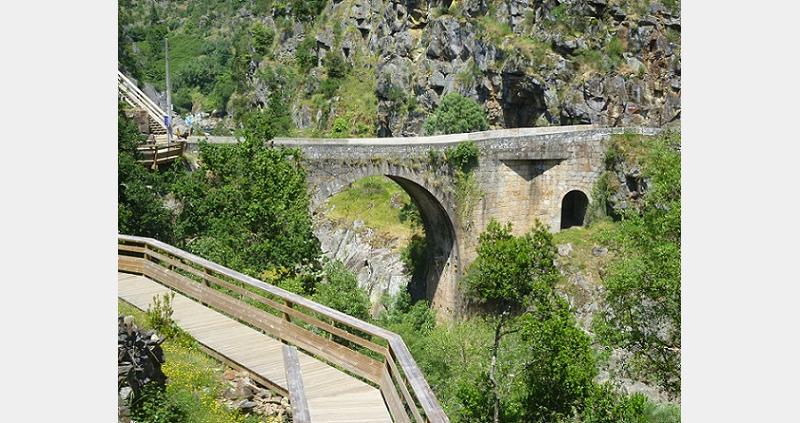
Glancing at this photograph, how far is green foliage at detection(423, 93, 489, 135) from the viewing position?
3294 centimetres

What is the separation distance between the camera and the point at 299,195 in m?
17.7

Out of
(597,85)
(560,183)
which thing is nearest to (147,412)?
(560,183)

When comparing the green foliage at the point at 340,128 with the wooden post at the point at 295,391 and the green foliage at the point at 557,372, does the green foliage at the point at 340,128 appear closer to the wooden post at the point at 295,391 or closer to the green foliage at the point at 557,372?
the green foliage at the point at 557,372

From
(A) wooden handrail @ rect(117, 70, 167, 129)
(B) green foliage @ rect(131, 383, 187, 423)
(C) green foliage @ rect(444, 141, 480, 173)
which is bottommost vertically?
(B) green foliage @ rect(131, 383, 187, 423)

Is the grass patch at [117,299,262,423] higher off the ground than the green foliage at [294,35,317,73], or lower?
lower

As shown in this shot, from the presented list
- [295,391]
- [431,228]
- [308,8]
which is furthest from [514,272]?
[308,8]

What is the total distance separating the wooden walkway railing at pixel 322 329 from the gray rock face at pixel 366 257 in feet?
57.8

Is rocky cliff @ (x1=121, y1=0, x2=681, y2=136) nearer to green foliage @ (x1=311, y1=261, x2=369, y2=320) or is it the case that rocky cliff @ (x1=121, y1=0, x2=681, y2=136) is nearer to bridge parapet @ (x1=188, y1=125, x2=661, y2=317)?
bridge parapet @ (x1=188, y1=125, x2=661, y2=317)

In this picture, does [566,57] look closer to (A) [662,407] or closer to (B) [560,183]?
(B) [560,183]

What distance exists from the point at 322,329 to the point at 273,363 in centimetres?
110

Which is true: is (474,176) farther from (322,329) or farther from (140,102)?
(322,329)

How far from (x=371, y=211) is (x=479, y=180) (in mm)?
10225

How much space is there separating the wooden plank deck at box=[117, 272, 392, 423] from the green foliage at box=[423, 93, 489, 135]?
24917mm


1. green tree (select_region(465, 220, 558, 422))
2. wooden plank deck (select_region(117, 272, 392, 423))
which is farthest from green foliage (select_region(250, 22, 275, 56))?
wooden plank deck (select_region(117, 272, 392, 423))
